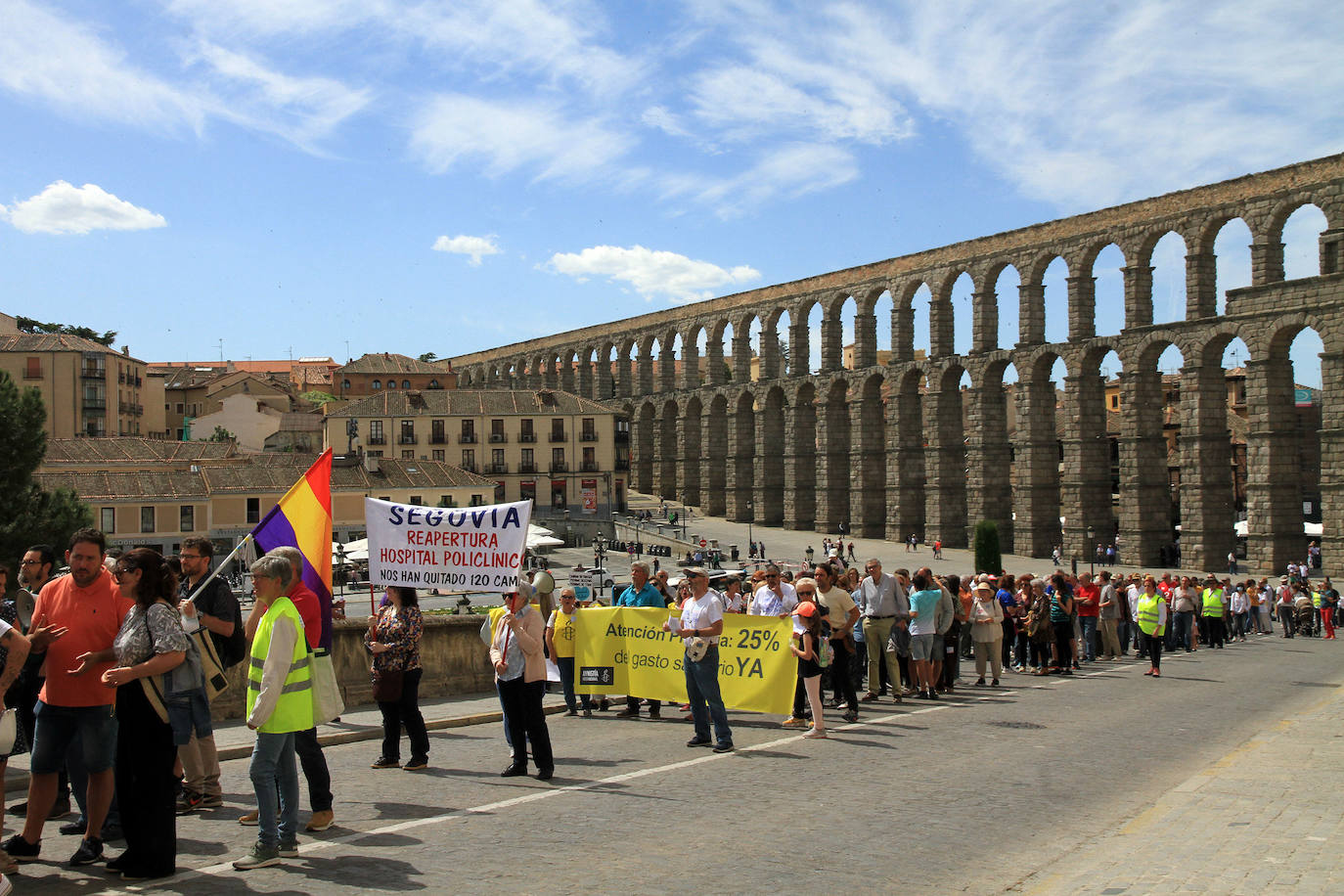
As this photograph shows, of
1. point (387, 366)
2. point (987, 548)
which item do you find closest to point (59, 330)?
point (387, 366)

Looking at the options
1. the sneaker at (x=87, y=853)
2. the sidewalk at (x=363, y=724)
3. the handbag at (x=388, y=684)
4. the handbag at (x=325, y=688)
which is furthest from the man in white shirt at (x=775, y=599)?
the sneaker at (x=87, y=853)

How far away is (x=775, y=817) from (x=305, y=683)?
3.40m

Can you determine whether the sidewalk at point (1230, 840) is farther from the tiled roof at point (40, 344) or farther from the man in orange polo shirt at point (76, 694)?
the tiled roof at point (40, 344)

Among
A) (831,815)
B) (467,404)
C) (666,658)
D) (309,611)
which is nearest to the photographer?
(831,815)

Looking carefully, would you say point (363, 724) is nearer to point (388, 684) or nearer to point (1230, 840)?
point (388, 684)

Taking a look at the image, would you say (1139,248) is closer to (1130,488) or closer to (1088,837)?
(1130,488)

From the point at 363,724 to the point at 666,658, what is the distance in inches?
133

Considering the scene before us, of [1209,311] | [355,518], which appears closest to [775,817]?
[355,518]

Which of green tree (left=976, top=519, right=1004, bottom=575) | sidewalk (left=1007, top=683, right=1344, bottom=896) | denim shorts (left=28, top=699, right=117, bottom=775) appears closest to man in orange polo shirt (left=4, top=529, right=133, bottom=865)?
denim shorts (left=28, top=699, right=117, bottom=775)

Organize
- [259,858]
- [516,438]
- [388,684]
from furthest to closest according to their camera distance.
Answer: [516,438], [388,684], [259,858]

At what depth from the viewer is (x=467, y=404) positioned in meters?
75.7

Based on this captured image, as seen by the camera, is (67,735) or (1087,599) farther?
(1087,599)

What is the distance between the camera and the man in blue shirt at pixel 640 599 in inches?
537

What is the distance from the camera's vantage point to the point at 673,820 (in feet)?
27.0
